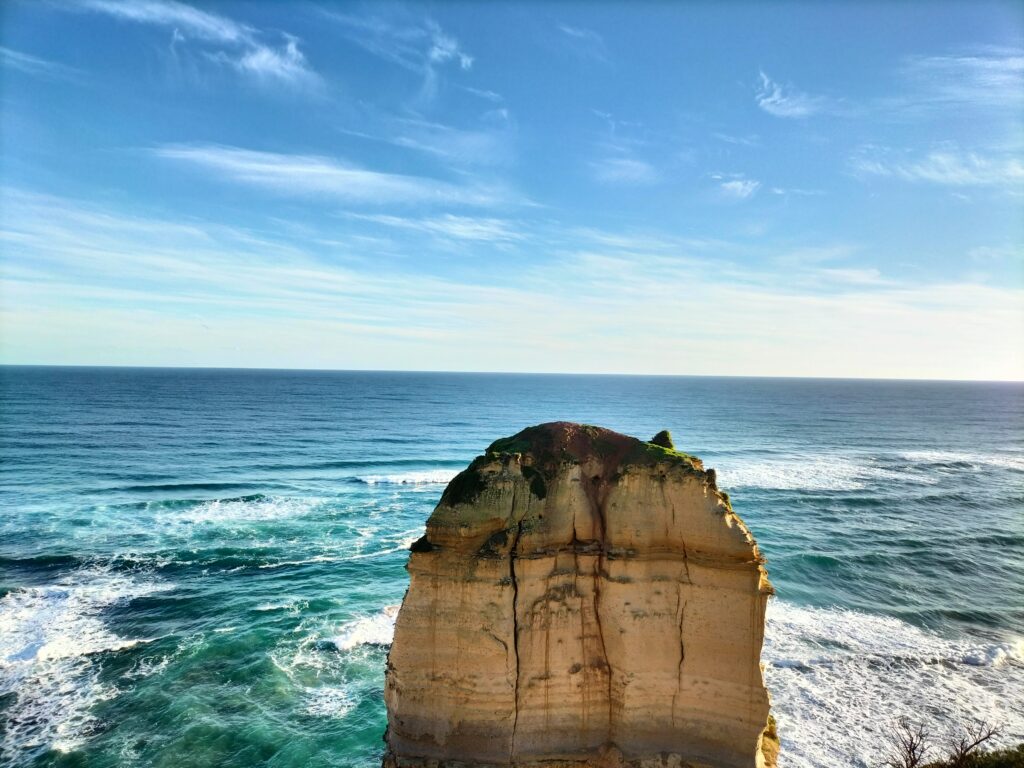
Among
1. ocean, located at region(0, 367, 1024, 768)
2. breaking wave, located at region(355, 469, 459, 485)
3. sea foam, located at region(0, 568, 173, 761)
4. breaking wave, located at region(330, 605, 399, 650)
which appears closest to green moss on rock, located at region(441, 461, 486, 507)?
ocean, located at region(0, 367, 1024, 768)

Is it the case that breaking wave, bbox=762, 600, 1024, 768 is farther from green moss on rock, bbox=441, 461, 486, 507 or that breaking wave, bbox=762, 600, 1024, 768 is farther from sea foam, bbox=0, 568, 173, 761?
sea foam, bbox=0, 568, 173, 761

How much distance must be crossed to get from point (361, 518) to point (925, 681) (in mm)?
36444

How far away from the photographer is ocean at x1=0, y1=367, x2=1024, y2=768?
875 inches

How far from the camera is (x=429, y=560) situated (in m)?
14.7

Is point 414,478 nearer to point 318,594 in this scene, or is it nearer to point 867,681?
point 318,594

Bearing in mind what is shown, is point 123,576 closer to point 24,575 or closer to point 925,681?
point 24,575

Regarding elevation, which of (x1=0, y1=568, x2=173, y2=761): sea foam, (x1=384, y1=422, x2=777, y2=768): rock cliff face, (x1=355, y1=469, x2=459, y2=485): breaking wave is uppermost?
(x1=384, y1=422, x2=777, y2=768): rock cliff face

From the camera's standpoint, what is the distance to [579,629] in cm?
1478

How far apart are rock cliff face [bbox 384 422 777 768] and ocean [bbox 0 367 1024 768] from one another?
8.73 meters

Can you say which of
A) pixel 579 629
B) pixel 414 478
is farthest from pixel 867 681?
pixel 414 478

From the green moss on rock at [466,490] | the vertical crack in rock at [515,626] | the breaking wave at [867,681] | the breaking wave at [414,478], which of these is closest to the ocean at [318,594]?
the breaking wave at [867,681]

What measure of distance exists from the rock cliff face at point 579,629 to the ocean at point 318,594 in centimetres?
873

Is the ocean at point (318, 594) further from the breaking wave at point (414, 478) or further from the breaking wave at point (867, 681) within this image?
the breaking wave at point (414, 478)

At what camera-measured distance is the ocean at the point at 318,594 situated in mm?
22219
